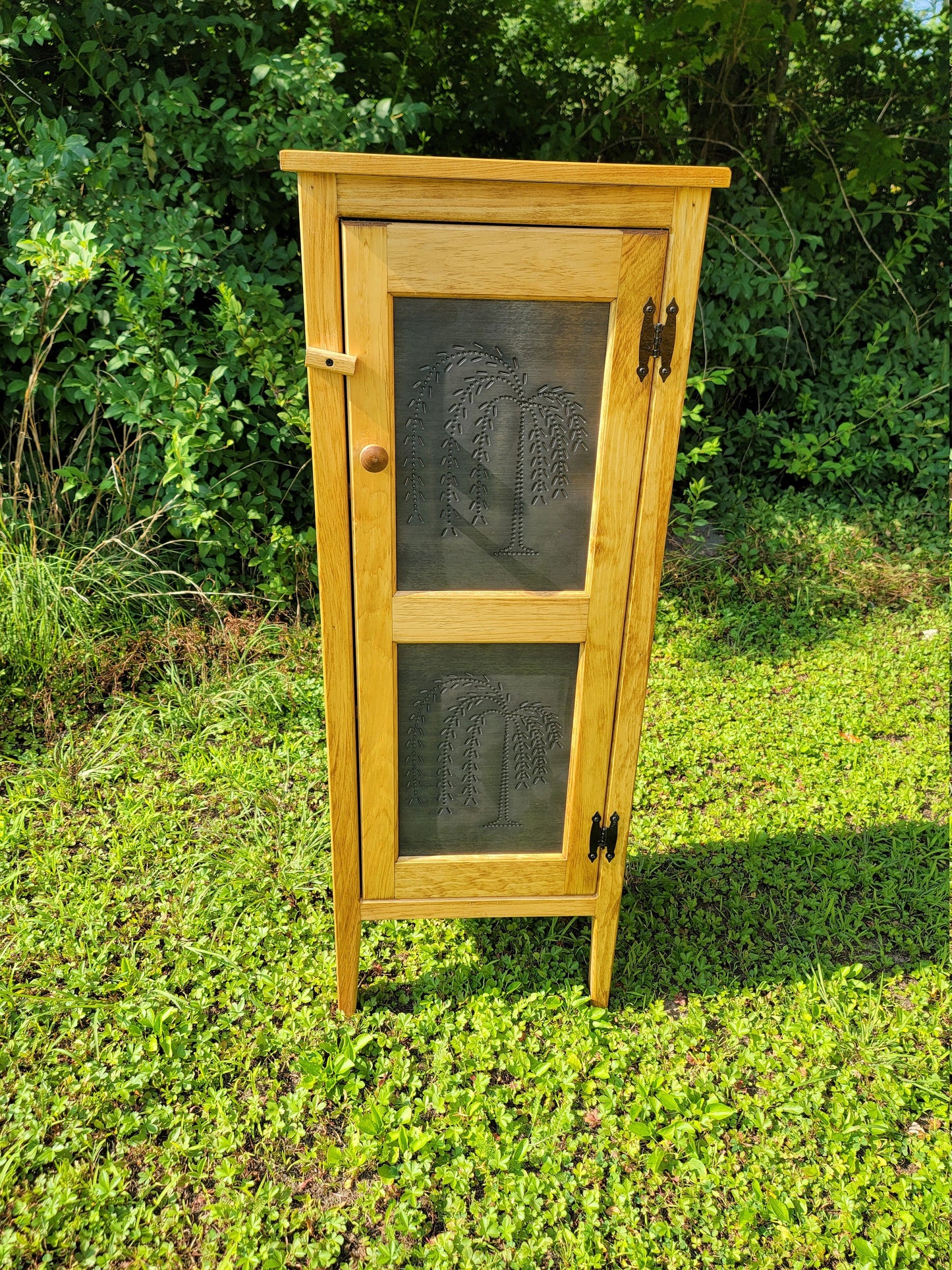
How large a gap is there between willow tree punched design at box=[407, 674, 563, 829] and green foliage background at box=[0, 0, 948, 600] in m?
1.99

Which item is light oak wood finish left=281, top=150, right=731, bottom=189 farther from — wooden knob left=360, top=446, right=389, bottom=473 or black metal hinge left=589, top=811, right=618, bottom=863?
black metal hinge left=589, top=811, right=618, bottom=863

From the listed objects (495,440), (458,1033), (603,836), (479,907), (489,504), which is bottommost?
(458,1033)

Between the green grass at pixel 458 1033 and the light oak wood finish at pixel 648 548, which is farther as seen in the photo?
the green grass at pixel 458 1033

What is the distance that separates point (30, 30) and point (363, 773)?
10.2ft

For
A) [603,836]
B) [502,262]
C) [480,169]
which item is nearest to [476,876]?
[603,836]

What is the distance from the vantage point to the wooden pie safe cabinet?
1.46 meters

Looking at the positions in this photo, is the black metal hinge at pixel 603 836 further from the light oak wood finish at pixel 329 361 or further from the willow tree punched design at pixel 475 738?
the light oak wood finish at pixel 329 361

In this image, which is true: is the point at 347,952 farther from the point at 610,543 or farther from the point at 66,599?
the point at 66,599

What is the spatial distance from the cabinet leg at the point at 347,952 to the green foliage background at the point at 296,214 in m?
2.05

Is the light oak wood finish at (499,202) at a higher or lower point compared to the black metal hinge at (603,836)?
higher

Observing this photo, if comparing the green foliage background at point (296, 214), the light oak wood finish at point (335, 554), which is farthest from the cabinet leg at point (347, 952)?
the green foliage background at point (296, 214)

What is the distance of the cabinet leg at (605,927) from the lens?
202cm

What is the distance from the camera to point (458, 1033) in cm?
208

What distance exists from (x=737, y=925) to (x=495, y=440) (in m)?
1.70
